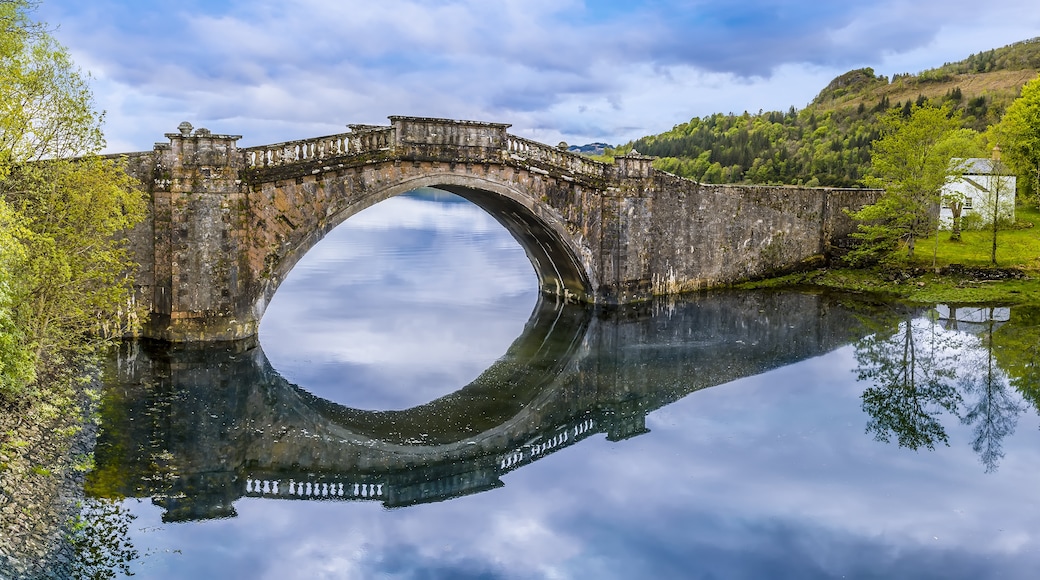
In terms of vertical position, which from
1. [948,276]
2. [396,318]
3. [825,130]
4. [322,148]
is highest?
[825,130]

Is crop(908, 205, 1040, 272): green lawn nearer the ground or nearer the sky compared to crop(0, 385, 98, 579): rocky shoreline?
nearer the sky

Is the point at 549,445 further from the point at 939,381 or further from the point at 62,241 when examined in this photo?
the point at 939,381

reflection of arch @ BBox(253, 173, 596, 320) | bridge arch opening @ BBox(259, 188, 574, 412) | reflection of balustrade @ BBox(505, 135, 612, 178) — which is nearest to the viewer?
bridge arch opening @ BBox(259, 188, 574, 412)

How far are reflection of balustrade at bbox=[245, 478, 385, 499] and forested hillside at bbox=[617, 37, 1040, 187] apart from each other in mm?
50322

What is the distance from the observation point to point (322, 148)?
24.4 metres

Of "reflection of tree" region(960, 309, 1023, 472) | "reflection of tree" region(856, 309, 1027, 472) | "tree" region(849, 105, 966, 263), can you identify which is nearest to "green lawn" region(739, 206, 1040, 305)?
"tree" region(849, 105, 966, 263)

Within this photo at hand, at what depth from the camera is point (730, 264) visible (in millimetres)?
37062

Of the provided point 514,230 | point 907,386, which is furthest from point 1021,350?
point 514,230

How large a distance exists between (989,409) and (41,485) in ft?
67.8

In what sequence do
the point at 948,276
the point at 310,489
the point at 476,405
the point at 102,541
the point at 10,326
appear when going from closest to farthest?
the point at 102,541, the point at 10,326, the point at 310,489, the point at 476,405, the point at 948,276

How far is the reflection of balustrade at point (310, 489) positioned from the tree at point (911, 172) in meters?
30.9

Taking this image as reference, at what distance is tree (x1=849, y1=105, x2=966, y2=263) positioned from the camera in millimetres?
38062

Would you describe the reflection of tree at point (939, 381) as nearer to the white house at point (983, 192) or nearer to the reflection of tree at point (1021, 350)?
the reflection of tree at point (1021, 350)

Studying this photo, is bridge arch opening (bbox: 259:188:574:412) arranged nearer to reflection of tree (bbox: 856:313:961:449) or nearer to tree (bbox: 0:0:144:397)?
tree (bbox: 0:0:144:397)
